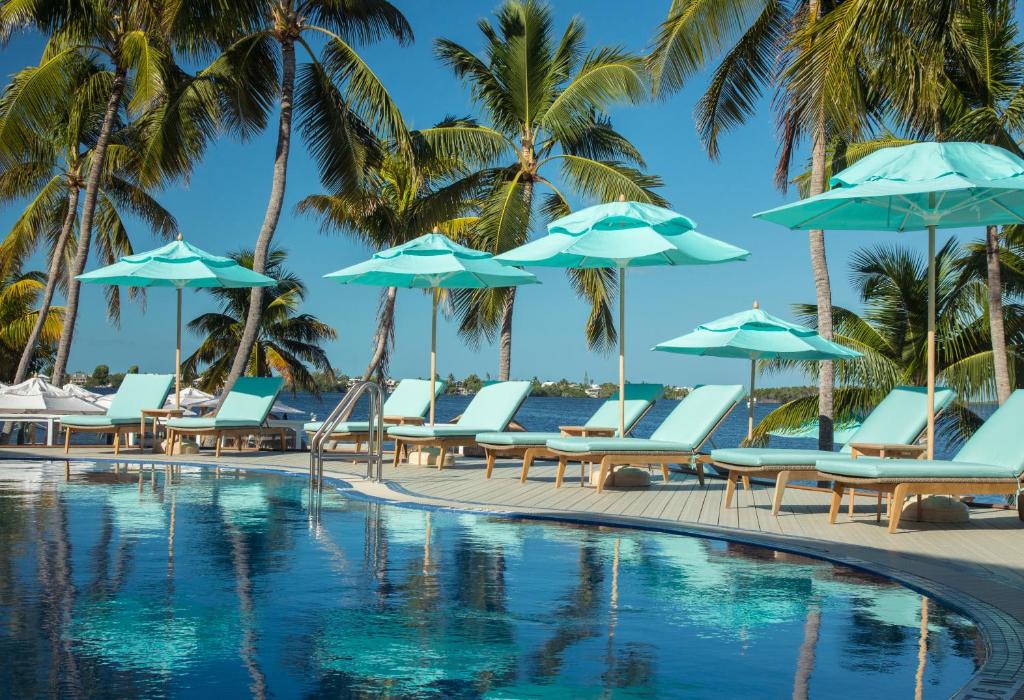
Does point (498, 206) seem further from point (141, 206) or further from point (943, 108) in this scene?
point (141, 206)

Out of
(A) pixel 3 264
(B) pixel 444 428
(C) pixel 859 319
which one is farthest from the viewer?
(A) pixel 3 264

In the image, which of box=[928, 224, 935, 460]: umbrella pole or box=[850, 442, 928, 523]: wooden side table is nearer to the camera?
box=[928, 224, 935, 460]: umbrella pole

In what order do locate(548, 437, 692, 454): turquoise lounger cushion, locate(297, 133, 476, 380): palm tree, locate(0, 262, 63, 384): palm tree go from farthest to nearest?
locate(0, 262, 63, 384): palm tree, locate(297, 133, 476, 380): palm tree, locate(548, 437, 692, 454): turquoise lounger cushion

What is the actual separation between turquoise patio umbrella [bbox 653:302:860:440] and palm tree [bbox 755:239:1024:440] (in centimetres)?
819

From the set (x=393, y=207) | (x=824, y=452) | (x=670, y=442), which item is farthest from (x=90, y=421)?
(x=393, y=207)

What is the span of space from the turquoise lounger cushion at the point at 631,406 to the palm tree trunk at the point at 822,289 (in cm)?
264

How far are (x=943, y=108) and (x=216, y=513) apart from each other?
1150 centimetres

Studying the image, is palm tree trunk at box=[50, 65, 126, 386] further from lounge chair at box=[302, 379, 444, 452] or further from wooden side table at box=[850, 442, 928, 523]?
wooden side table at box=[850, 442, 928, 523]

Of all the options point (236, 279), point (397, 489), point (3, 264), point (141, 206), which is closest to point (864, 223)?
point (397, 489)

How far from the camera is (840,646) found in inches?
167

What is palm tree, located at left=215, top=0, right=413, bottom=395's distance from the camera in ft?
55.2

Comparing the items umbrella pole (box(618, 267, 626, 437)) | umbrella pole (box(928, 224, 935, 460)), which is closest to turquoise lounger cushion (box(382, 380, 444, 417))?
umbrella pole (box(618, 267, 626, 437))

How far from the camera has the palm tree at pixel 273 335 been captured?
112 feet

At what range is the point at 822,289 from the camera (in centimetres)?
1322
